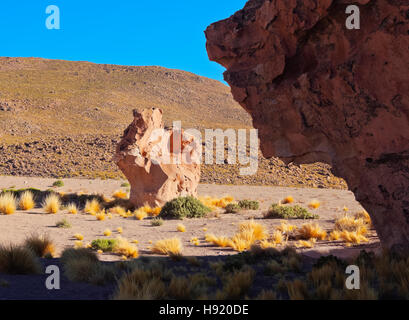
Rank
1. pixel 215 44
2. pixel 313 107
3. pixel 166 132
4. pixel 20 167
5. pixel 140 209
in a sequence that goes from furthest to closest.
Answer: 1. pixel 20 167
2. pixel 166 132
3. pixel 140 209
4. pixel 215 44
5. pixel 313 107

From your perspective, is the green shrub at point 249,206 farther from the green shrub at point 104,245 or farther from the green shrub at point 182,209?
the green shrub at point 104,245

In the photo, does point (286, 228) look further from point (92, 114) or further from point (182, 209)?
point (92, 114)

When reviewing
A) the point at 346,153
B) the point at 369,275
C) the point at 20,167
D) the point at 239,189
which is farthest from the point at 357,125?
the point at 20,167

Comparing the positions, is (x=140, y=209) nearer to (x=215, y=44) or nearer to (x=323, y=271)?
(x=215, y=44)

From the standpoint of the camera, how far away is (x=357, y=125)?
21.4 feet

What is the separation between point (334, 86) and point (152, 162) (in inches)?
453

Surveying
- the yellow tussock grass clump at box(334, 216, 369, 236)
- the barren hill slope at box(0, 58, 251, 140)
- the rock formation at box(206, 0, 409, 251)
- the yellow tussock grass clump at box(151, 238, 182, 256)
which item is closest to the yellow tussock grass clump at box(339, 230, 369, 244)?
the yellow tussock grass clump at box(334, 216, 369, 236)

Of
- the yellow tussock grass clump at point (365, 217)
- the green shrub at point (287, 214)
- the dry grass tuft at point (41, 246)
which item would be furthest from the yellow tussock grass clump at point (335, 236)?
the dry grass tuft at point (41, 246)

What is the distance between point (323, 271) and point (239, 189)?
22239 millimetres

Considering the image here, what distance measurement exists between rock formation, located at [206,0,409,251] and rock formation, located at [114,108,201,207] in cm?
969

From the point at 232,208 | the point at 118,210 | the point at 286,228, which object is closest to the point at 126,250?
the point at 286,228

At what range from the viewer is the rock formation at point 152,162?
16.8 m

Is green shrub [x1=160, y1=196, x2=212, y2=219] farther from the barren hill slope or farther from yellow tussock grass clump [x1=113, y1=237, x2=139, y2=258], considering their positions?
the barren hill slope

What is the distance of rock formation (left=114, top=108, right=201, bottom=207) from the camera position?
663 inches
